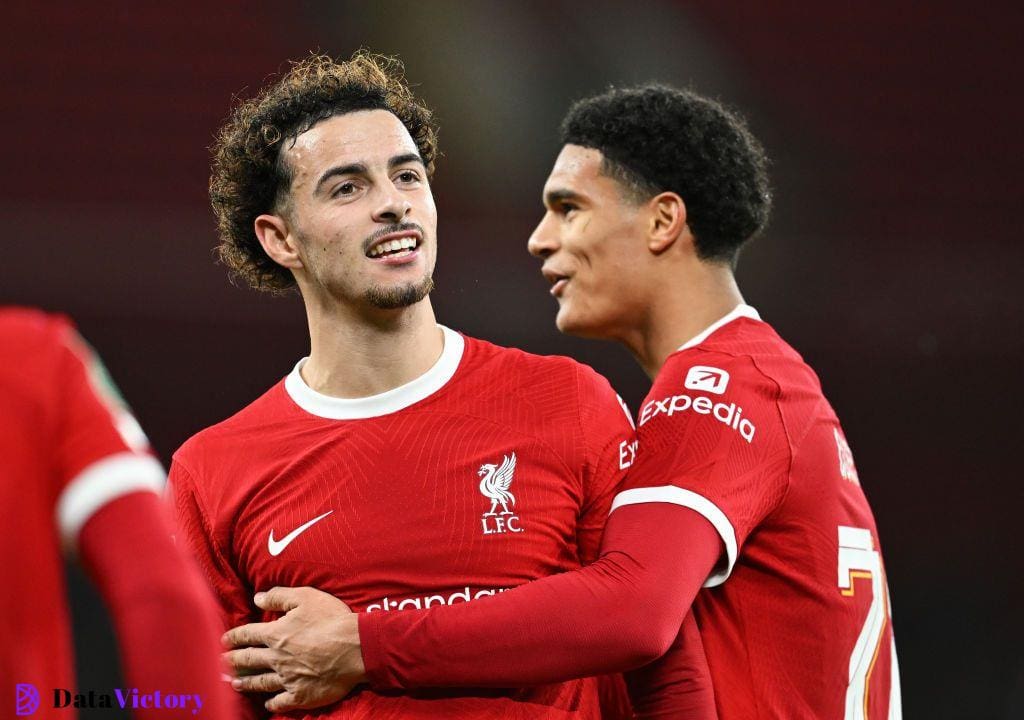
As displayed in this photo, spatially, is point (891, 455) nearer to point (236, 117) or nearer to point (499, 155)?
point (499, 155)

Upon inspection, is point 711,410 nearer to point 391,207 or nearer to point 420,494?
point 420,494

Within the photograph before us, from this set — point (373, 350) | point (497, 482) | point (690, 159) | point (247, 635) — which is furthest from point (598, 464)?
point (690, 159)

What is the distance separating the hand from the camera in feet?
7.61

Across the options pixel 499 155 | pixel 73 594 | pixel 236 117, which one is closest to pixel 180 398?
pixel 73 594

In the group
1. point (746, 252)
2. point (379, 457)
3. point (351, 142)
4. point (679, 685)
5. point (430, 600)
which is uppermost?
point (746, 252)

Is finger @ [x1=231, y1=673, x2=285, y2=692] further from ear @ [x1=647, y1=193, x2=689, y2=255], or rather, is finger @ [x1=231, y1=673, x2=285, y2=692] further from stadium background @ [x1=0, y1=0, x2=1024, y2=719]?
stadium background @ [x1=0, y1=0, x2=1024, y2=719]

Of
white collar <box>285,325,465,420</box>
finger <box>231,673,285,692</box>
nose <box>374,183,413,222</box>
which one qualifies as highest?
nose <box>374,183,413,222</box>

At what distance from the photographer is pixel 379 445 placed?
2.54 m

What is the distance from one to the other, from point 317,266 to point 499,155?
4.53 meters

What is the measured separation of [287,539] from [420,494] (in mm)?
263

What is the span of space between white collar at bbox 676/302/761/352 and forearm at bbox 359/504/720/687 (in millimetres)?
665

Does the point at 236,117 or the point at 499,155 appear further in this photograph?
the point at 499,155

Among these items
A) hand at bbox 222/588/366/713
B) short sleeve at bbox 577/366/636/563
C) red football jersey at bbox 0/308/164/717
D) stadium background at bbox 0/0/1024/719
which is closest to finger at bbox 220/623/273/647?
hand at bbox 222/588/366/713

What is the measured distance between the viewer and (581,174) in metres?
3.28
